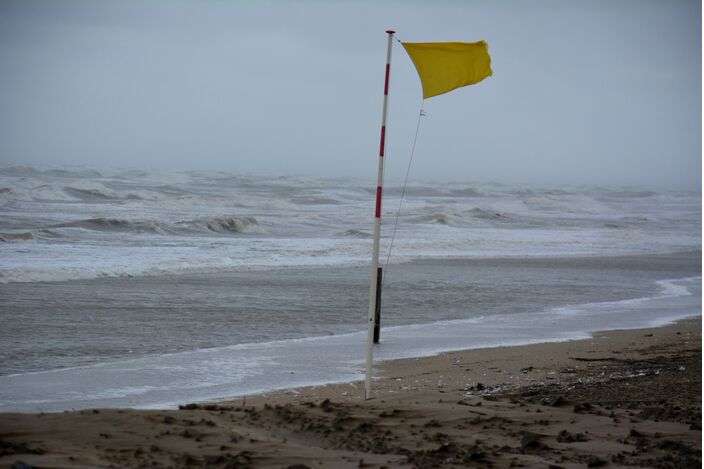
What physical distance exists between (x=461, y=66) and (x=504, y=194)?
8498 centimetres

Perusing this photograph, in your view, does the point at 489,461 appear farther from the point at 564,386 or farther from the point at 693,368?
the point at 693,368

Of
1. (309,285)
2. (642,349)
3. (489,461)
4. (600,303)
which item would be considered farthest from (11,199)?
(489,461)

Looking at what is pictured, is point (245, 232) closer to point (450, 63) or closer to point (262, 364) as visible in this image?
point (262, 364)

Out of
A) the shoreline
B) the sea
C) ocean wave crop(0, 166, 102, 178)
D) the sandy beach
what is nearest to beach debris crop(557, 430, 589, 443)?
the sandy beach

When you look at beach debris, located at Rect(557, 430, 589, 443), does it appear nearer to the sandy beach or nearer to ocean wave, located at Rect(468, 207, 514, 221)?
the sandy beach

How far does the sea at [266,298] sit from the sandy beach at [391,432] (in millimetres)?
2007

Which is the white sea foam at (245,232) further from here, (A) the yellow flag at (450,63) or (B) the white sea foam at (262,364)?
(A) the yellow flag at (450,63)

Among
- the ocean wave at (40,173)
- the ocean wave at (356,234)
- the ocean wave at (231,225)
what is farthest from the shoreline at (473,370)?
the ocean wave at (40,173)

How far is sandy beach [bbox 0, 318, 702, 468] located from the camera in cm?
525

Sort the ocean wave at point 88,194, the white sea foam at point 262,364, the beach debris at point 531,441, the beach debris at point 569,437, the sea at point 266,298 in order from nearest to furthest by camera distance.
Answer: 1. the beach debris at point 531,441
2. the beach debris at point 569,437
3. the white sea foam at point 262,364
4. the sea at point 266,298
5. the ocean wave at point 88,194

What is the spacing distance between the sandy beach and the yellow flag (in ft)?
9.24

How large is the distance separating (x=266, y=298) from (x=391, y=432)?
1049cm

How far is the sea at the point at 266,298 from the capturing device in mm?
9906

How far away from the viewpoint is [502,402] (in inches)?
287
